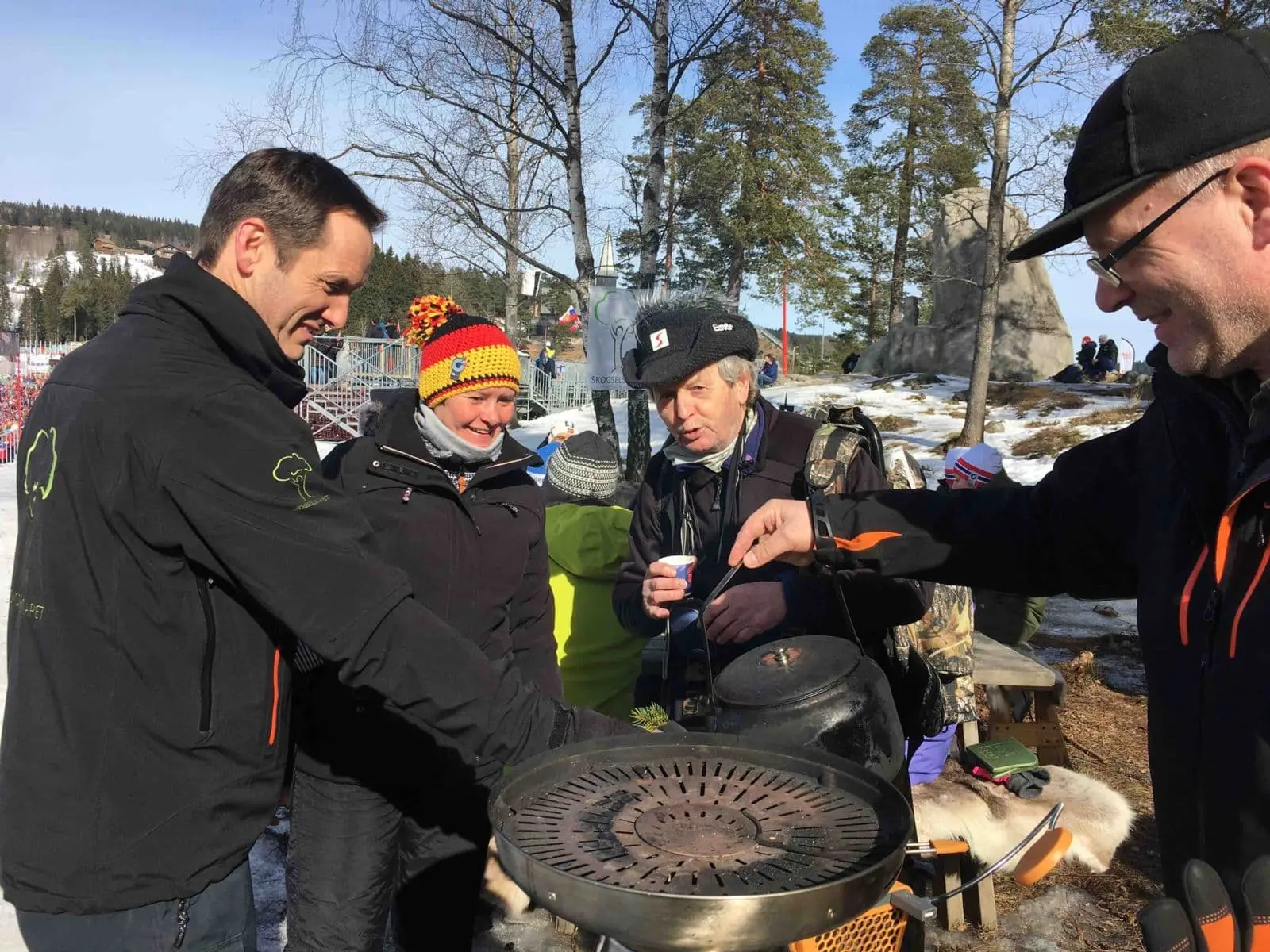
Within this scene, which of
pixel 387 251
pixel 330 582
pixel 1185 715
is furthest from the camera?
pixel 387 251

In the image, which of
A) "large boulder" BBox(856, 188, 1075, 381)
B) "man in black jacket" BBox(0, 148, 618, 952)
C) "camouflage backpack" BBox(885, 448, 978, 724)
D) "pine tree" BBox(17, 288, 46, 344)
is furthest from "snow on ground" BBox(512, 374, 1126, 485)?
"pine tree" BBox(17, 288, 46, 344)

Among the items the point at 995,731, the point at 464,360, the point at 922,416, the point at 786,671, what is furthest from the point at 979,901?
the point at 922,416

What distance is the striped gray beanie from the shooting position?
4492mm

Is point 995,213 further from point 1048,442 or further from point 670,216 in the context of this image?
point 670,216

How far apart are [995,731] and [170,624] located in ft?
14.0

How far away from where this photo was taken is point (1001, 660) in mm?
4508

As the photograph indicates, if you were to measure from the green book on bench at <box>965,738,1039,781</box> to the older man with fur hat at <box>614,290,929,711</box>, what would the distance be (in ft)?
5.88

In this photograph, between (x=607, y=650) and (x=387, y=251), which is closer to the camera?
(x=607, y=650)

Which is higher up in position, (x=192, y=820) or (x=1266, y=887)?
(x=1266, y=887)

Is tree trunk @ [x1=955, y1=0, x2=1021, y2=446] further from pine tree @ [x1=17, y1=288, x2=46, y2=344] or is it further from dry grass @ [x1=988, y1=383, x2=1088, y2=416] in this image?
pine tree @ [x1=17, y1=288, x2=46, y2=344]

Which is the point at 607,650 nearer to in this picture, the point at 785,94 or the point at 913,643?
the point at 913,643

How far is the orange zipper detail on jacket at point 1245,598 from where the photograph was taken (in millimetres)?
1344

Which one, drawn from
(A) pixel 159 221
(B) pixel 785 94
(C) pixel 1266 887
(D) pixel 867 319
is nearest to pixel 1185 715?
(C) pixel 1266 887

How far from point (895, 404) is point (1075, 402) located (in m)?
4.25
